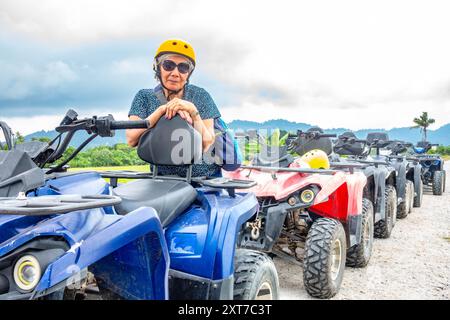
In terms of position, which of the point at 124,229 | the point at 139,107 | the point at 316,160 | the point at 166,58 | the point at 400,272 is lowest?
the point at 400,272

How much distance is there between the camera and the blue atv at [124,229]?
138 cm

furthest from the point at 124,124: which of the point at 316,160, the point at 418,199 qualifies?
the point at 418,199

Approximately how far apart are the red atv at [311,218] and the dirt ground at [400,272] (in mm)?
306

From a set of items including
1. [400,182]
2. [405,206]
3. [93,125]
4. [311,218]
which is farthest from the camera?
[405,206]

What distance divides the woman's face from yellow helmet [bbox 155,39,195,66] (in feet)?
0.12

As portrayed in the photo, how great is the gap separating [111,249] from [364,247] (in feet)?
13.4

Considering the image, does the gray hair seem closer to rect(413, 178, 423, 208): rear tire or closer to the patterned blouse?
the patterned blouse

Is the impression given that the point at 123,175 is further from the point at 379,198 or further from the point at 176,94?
the point at 379,198

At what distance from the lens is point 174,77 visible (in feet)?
9.40

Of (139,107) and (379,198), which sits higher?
(139,107)

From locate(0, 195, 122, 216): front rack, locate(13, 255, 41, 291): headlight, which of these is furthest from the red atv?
locate(13, 255, 41, 291): headlight

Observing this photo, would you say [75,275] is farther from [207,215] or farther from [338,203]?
[338,203]

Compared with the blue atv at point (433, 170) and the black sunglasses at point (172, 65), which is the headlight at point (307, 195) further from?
the blue atv at point (433, 170)
